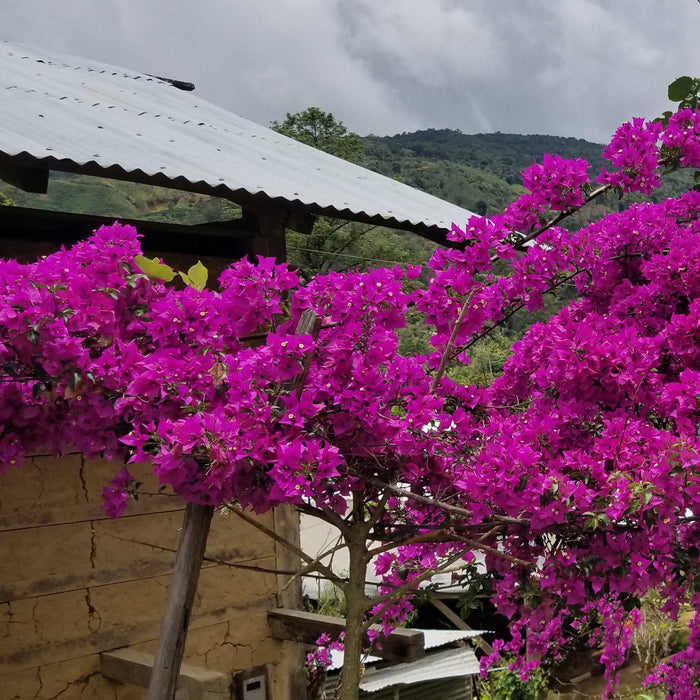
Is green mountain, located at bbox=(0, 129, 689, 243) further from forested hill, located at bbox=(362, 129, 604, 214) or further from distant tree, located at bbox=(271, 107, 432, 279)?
distant tree, located at bbox=(271, 107, 432, 279)

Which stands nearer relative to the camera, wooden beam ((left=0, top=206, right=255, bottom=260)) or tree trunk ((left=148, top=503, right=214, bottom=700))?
tree trunk ((left=148, top=503, right=214, bottom=700))

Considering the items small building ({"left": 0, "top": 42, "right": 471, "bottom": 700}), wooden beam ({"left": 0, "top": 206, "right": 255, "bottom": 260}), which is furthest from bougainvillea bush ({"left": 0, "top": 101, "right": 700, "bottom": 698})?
wooden beam ({"left": 0, "top": 206, "right": 255, "bottom": 260})

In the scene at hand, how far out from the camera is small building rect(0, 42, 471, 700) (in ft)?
11.7

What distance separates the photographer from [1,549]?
12.1ft

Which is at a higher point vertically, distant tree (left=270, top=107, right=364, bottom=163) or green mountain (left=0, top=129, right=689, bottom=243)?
green mountain (left=0, top=129, right=689, bottom=243)

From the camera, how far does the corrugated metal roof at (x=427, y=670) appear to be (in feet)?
25.9

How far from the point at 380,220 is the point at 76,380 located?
89.8 inches

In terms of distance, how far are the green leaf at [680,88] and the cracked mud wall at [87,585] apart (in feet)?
9.94

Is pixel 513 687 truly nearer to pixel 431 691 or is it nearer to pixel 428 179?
pixel 431 691

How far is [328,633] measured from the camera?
14.0 ft

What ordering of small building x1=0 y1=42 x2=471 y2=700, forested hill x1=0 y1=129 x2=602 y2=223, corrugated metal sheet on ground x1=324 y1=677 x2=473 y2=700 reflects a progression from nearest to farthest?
small building x1=0 y1=42 x2=471 y2=700
corrugated metal sheet on ground x1=324 y1=677 x2=473 y2=700
forested hill x1=0 y1=129 x2=602 y2=223

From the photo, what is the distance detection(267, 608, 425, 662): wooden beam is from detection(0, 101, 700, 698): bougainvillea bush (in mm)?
1211

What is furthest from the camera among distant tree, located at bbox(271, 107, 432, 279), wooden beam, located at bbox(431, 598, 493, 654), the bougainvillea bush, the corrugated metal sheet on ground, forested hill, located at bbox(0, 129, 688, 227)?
forested hill, located at bbox(0, 129, 688, 227)

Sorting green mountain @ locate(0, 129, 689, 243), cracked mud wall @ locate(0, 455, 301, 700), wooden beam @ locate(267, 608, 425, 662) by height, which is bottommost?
wooden beam @ locate(267, 608, 425, 662)
